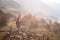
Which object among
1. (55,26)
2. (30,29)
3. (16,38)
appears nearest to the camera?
(16,38)

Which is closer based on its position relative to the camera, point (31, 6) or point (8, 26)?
point (8, 26)

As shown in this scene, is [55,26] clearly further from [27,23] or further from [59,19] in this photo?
[27,23]

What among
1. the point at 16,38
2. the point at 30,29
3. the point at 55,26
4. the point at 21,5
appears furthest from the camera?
the point at 21,5

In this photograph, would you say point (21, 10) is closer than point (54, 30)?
No

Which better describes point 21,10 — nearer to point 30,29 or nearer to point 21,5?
point 21,5

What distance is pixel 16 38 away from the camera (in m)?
10.5

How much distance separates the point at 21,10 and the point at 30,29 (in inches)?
80.8

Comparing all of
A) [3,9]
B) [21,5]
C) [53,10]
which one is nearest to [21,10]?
[21,5]

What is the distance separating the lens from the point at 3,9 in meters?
12.3

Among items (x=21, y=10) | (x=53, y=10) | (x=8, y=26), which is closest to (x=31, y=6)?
(x=21, y=10)

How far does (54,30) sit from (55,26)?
1.17ft

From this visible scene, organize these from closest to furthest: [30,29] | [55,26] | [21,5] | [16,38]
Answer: [16,38]
[30,29]
[55,26]
[21,5]

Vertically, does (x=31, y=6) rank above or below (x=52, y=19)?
above

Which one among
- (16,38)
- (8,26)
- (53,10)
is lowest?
(16,38)
